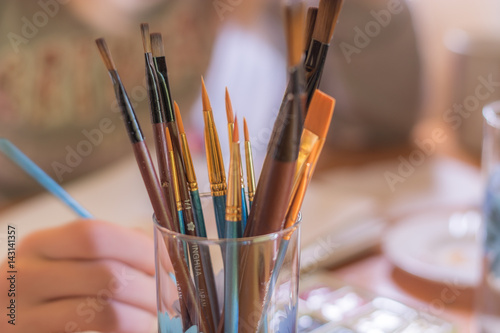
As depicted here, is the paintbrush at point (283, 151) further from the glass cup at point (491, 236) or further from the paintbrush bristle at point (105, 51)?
the glass cup at point (491, 236)

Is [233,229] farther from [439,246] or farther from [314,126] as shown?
[439,246]

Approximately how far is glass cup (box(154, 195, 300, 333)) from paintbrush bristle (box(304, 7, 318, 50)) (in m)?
0.06

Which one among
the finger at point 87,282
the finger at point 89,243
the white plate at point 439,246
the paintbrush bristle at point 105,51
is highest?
the paintbrush bristle at point 105,51

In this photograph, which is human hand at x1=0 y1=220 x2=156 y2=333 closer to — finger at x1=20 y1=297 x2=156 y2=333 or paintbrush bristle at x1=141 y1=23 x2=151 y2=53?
finger at x1=20 y1=297 x2=156 y2=333

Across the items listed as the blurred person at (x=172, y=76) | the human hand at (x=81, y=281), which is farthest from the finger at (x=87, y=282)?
the blurred person at (x=172, y=76)

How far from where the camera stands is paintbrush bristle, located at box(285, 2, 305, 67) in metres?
0.16

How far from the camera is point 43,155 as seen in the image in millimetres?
537

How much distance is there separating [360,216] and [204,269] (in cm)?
26

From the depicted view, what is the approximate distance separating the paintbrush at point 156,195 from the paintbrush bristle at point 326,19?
0.22ft

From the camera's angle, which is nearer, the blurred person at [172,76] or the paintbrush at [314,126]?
the paintbrush at [314,126]

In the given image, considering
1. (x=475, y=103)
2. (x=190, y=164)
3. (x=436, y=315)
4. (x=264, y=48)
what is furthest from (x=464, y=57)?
(x=190, y=164)

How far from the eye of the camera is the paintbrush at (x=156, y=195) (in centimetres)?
20

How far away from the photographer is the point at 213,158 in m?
0.21

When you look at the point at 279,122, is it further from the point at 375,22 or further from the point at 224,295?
the point at 375,22
